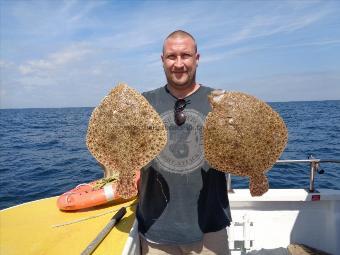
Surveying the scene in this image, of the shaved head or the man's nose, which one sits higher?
the shaved head

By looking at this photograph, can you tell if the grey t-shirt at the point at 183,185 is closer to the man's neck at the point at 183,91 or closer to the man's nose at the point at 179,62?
the man's neck at the point at 183,91

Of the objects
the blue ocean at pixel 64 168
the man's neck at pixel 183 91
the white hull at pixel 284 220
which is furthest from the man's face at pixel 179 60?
the blue ocean at pixel 64 168

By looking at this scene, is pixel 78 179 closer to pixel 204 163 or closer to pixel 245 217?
pixel 245 217

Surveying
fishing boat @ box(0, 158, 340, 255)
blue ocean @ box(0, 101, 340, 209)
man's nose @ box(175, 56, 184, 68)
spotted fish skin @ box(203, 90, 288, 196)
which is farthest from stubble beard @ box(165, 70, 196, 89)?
blue ocean @ box(0, 101, 340, 209)

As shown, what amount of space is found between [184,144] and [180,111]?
1.06ft

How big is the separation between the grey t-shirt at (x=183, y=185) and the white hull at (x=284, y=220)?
2.18 m

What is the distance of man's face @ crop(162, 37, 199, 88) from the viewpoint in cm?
313

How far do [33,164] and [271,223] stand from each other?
15.7 metres

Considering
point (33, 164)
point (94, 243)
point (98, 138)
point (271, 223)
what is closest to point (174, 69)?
point (98, 138)

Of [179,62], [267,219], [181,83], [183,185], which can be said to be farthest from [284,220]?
[179,62]

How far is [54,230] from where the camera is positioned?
15.8ft

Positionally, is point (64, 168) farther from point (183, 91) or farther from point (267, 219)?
point (183, 91)

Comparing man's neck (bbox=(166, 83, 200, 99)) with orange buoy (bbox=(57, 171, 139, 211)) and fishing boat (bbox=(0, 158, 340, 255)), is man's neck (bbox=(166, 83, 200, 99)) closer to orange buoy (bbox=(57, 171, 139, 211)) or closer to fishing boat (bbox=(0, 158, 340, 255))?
fishing boat (bbox=(0, 158, 340, 255))

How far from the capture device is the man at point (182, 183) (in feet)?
10.8
